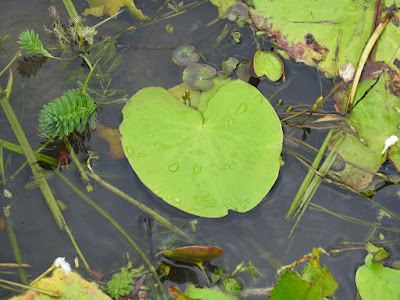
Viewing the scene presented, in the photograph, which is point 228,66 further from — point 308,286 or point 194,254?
point 308,286

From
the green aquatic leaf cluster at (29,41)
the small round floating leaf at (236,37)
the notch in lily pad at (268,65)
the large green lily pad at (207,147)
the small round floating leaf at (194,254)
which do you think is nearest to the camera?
the small round floating leaf at (194,254)

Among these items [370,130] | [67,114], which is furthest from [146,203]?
[370,130]

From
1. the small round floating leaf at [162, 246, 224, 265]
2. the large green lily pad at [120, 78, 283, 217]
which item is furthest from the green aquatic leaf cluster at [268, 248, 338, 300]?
the large green lily pad at [120, 78, 283, 217]

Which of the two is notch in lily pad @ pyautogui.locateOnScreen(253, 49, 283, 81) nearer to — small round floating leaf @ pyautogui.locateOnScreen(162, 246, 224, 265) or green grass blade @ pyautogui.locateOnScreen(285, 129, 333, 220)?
green grass blade @ pyautogui.locateOnScreen(285, 129, 333, 220)

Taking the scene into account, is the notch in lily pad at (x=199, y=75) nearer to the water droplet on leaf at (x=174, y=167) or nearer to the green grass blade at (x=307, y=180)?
the water droplet on leaf at (x=174, y=167)

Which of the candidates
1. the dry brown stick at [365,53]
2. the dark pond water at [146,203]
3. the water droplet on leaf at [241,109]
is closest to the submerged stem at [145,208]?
the dark pond water at [146,203]

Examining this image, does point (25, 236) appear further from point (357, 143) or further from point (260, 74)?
point (357, 143)

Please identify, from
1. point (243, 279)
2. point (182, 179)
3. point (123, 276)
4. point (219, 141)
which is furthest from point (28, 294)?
point (219, 141)
